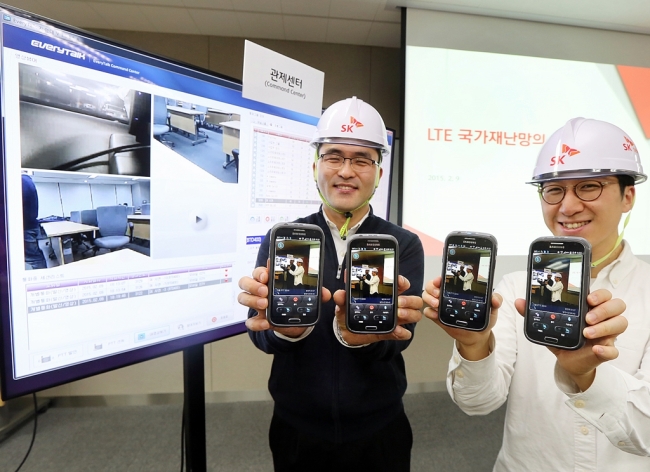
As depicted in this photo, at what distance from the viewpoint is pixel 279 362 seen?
3.37ft

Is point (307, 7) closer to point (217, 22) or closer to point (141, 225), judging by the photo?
point (217, 22)

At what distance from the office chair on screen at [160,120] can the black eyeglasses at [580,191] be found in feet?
3.51

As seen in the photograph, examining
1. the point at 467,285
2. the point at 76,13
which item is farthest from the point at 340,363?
the point at 76,13

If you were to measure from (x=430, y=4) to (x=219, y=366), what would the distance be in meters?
2.85

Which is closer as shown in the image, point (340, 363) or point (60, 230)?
point (60, 230)

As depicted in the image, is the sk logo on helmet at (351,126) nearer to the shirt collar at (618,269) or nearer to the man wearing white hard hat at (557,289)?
the man wearing white hard hat at (557,289)

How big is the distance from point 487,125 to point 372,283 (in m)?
1.92

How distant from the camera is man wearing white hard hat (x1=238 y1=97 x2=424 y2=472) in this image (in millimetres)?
962

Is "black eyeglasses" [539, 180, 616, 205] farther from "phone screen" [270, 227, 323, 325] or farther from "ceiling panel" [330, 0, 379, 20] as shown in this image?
"ceiling panel" [330, 0, 379, 20]

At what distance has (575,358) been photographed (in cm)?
66

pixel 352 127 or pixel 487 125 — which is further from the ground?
pixel 487 125

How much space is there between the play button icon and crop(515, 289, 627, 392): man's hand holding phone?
0.98 metres

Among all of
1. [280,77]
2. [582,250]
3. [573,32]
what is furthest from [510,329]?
[573,32]

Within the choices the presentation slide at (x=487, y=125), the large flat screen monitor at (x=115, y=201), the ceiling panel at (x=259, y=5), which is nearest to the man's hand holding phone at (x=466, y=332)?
the large flat screen monitor at (x=115, y=201)
